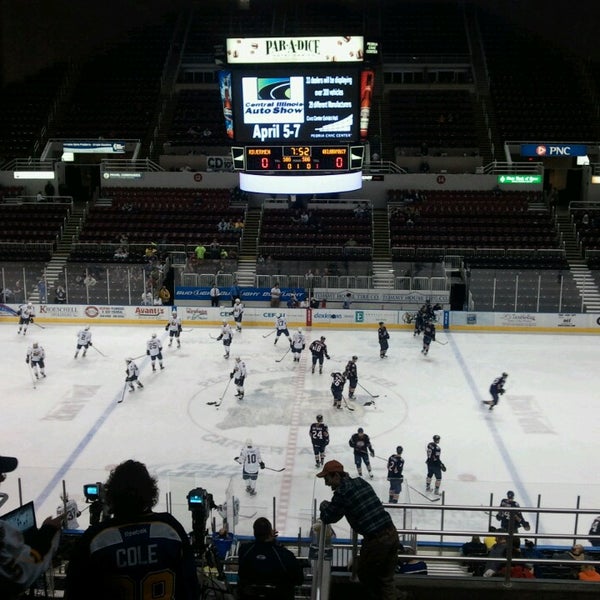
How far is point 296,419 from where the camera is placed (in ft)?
51.6

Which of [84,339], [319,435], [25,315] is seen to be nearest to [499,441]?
[319,435]

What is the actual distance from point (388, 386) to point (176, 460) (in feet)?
21.0

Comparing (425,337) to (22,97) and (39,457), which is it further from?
(22,97)

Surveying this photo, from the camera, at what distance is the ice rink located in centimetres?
1020

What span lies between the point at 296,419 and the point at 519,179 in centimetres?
2019

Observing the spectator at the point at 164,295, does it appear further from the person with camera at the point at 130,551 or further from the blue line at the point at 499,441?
the person with camera at the point at 130,551

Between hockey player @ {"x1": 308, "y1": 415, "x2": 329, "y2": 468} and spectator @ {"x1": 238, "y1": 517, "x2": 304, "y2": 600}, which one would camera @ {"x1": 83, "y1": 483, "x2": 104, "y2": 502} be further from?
hockey player @ {"x1": 308, "y1": 415, "x2": 329, "y2": 468}

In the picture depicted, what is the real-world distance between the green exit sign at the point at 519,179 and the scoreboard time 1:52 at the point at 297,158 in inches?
529

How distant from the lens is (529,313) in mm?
23984

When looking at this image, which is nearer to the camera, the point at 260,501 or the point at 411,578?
the point at 411,578

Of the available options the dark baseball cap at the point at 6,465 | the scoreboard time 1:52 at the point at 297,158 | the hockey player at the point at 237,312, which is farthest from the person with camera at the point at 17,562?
the hockey player at the point at 237,312

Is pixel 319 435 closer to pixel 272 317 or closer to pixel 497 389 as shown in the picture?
pixel 497 389

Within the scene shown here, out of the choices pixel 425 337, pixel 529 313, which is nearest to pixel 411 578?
pixel 425 337

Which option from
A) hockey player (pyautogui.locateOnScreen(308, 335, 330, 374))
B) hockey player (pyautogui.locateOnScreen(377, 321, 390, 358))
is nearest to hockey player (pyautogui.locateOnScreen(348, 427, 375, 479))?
hockey player (pyautogui.locateOnScreen(308, 335, 330, 374))
